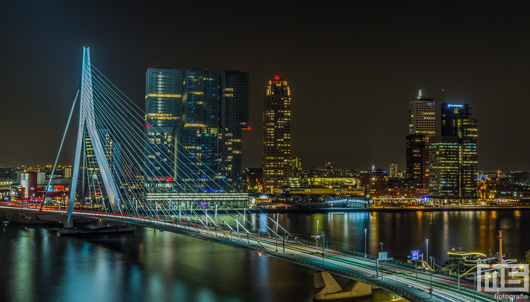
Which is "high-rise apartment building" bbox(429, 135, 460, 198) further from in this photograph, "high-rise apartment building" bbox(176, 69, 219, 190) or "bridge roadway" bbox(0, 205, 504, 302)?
"bridge roadway" bbox(0, 205, 504, 302)

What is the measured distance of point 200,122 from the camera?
94250 mm

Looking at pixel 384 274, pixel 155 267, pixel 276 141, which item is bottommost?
pixel 155 267

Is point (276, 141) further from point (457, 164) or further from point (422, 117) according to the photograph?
point (422, 117)

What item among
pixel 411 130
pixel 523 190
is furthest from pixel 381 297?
pixel 411 130

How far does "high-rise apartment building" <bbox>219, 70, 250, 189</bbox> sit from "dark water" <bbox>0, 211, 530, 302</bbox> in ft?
180

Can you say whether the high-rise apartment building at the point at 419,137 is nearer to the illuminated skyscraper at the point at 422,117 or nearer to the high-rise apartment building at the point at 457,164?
the illuminated skyscraper at the point at 422,117

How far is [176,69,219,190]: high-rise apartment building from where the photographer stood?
89000mm

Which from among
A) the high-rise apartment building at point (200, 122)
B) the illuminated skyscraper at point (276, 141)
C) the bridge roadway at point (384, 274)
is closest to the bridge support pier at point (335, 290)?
the bridge roadway at point (384, 274)

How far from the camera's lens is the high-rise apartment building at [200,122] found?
8900 cm

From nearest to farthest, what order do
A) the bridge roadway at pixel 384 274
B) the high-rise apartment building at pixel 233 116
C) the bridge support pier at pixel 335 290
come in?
the bridge roadway at pixel 384 274
the bridge support pier at pixel 335 290
the high-rise apartment building at pixel 233 116

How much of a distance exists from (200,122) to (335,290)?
78.5m

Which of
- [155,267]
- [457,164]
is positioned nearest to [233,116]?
[457,164]

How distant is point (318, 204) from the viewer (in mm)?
79438

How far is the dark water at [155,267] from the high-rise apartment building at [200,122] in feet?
163
